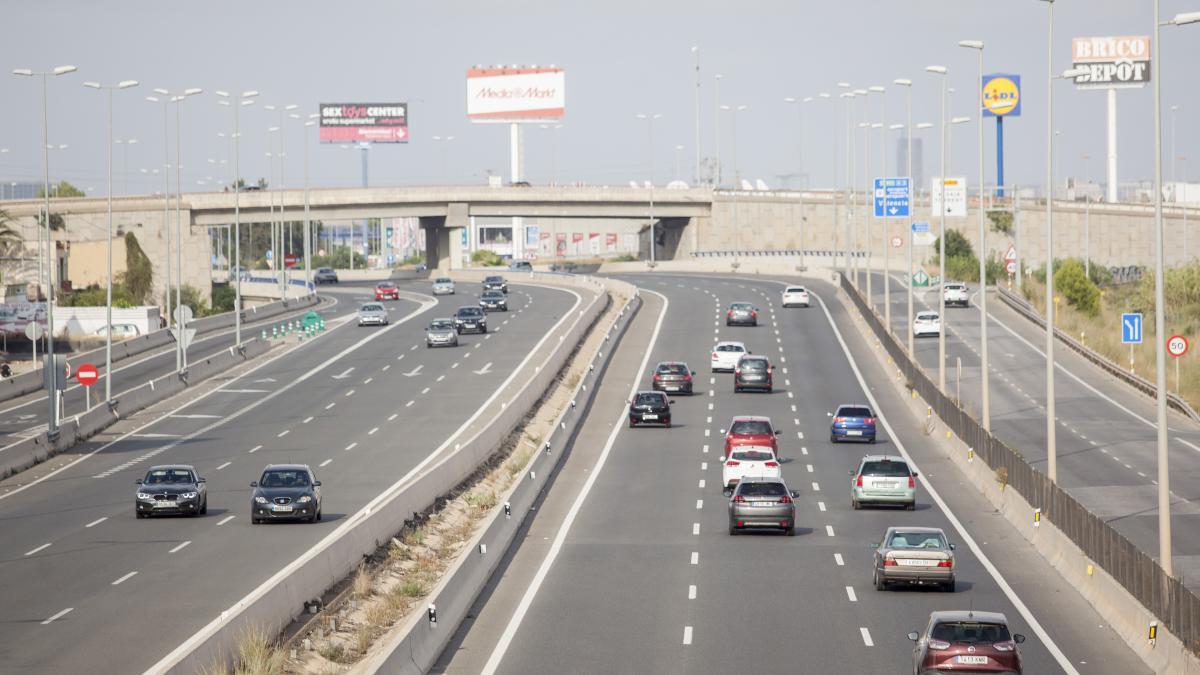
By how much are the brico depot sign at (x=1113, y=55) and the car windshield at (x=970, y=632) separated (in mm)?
134383

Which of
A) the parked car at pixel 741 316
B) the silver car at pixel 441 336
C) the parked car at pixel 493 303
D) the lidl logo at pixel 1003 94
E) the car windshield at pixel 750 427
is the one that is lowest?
the car windshield at pixel 750 427

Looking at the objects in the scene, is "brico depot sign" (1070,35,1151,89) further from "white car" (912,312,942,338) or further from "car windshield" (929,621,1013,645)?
"car windshield" (929,621,1013,645)

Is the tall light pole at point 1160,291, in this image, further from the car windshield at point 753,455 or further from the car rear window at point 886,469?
the car windshield at point 753,455

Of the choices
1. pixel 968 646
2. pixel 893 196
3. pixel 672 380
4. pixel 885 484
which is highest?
pixel 893 196

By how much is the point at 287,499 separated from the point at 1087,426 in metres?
31.9

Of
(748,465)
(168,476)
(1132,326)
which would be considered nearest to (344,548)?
(168,476)

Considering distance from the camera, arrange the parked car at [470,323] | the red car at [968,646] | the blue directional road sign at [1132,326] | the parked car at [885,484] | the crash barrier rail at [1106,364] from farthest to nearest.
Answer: the parked car at [470,323]
the crash barrier rail at [1106,364]
the blue directional road sign at [1132,326]
the parked car at [885,484]
the red car at [968,646]

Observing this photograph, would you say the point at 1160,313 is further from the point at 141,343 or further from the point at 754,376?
the point at 141,343

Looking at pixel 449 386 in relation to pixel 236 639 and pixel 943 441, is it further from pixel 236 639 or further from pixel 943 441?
pixel 236 639

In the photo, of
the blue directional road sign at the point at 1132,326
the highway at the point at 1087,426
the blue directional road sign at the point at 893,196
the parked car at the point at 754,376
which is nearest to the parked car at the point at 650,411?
the parked car at the point at 754,376

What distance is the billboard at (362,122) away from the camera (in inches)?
6678

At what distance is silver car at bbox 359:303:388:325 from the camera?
9025 cm

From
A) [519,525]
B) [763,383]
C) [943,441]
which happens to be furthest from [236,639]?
[763,383]

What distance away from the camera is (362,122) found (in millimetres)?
170625
